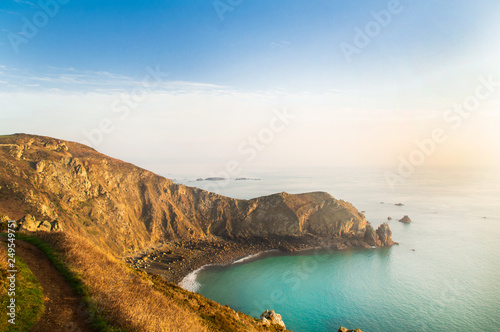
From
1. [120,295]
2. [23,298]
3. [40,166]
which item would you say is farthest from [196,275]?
[23,298]

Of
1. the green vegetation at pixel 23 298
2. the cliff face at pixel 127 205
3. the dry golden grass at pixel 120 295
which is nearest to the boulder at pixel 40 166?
the cliff face at pixel 127 205

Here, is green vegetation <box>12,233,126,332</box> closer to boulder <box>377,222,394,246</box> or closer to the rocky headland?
the rocky headland

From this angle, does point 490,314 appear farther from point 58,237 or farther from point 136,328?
point 58,237

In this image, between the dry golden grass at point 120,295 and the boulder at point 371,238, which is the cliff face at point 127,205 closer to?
the boulder at point 371,238

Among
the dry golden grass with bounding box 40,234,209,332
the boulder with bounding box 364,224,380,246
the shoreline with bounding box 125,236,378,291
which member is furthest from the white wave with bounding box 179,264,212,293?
the boulder with bounding box 364,224,380,246

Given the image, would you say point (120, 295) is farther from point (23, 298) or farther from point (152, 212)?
point (152, 212)

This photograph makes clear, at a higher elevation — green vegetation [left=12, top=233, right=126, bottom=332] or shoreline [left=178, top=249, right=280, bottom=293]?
green vegetation [left=12, top=233, right=126, bottom=332]
